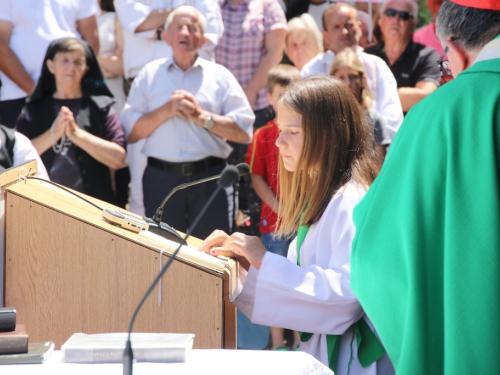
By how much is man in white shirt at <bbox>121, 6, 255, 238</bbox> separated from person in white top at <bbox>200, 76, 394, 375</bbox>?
2688 mm

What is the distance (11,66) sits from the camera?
623cm

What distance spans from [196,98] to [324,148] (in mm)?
3131

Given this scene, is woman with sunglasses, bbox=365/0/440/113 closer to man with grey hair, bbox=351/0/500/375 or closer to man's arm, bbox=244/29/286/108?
man's arm, bbox=244/29/286/108

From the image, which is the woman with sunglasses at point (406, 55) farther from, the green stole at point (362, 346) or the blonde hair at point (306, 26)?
the green stole at point (362, 346)

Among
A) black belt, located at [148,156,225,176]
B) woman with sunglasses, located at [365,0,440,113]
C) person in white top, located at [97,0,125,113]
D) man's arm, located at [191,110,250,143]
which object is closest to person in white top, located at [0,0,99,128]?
person in white top, located at [97,0,125,113]

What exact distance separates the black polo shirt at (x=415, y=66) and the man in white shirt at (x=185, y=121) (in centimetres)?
140

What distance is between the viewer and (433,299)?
2.12 metres

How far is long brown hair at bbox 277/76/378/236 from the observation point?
3188 mm

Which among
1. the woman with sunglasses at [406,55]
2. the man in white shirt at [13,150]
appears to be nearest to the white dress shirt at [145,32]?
the woman with sunglasses at [406,55]

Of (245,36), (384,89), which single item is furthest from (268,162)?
(245,36)

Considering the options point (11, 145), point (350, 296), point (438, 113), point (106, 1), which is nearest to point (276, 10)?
point (106, 1)

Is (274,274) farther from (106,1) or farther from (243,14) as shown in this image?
(106,1)

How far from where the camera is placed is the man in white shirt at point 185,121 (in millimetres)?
6078

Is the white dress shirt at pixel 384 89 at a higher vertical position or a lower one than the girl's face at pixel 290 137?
lower
